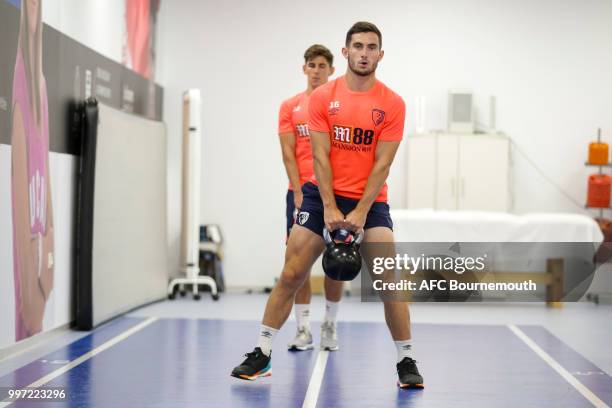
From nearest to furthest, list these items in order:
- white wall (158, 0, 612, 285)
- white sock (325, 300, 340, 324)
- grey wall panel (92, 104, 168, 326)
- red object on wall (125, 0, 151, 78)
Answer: white sock (325, 300, 340, 324) < grey wall panel (92, 104, 168, 326) < red object on wall (125, 0, 151, 78) < white wall (158, 0, 612, 285)

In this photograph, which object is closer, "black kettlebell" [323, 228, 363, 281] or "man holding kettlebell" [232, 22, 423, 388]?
"black kettlebell" [323, 228, 363, 281]

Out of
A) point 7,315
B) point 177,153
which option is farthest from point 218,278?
point 7,315

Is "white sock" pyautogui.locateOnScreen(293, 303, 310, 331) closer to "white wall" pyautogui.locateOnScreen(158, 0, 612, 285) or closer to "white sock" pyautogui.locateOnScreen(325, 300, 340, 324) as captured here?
"white sock" pyautogui.locateOnScreen(325, 300, 340, 324)

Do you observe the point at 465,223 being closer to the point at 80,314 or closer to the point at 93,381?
the point at 80,314

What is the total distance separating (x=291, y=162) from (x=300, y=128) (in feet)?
0.68

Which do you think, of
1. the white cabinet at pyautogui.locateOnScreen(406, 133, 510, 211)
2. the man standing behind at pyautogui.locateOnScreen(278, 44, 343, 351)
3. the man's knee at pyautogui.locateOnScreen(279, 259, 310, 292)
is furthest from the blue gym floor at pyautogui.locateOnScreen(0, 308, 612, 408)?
the white cabinet at pyautogui.locateOnScreen(406, 133, 510, 211)

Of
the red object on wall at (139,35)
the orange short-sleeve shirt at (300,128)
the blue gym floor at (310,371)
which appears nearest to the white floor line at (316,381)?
the blue gym floor at (310,371)

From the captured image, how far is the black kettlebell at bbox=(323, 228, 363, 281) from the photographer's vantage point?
3.91 metres

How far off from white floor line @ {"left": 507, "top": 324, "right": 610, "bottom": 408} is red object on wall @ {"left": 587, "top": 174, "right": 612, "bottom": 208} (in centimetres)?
277

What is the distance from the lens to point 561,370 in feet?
15.6

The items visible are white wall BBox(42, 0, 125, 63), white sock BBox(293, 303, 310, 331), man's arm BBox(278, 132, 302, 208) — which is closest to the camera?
man's arm BBox(278, 132, 302, 208)

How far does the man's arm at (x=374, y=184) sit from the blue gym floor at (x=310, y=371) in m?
0.84

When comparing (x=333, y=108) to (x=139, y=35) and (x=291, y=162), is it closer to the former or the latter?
(x=291, y=162)

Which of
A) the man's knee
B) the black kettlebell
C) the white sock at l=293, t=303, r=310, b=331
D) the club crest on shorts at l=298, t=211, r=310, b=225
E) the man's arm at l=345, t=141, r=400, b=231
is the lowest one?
the white sock at l=293, t=303, r=310, b=331
